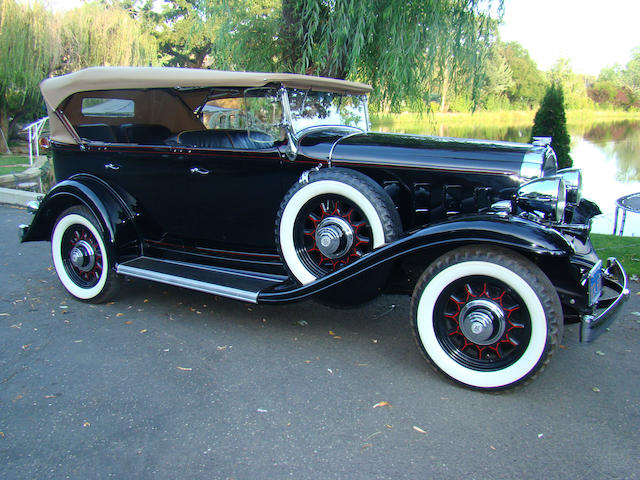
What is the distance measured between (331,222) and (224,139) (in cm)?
137

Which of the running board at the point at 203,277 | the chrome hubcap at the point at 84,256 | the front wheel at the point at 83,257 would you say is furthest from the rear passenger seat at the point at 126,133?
the running board at the point at 203,277

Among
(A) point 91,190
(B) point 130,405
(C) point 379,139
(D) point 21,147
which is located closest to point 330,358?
(B) point 130,405

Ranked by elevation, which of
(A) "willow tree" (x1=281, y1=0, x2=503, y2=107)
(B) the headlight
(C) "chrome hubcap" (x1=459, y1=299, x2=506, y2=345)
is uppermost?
(A) "willow tree" (x1=281, y1=0, x2=503, y2=107)

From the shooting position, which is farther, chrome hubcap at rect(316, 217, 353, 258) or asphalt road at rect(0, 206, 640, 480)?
chrome hubcap at rect(316, 217, 353, 258)

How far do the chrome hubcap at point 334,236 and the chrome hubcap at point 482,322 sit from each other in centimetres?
91

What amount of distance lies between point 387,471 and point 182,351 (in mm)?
1740

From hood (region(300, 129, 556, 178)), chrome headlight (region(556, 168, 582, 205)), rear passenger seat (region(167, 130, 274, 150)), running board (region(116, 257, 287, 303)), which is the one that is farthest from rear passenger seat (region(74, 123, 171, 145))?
chrome headlight (region(556, 168, 582, 205))

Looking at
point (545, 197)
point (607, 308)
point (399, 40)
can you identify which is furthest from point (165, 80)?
point (399, 40)

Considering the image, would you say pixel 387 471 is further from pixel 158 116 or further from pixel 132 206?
pixel 158 116

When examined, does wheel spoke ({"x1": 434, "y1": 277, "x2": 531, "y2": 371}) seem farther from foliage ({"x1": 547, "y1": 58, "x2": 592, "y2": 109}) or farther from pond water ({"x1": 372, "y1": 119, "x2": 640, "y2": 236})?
foliage ({"x1": 547, "y1": 58, "x2": 592, "y2": 109})

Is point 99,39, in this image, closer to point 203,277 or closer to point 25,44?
point 25,44

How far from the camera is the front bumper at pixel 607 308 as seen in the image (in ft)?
8.39

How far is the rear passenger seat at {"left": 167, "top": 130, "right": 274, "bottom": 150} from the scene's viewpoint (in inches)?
146

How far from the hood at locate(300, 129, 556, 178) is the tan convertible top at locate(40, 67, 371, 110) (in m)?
0.46
